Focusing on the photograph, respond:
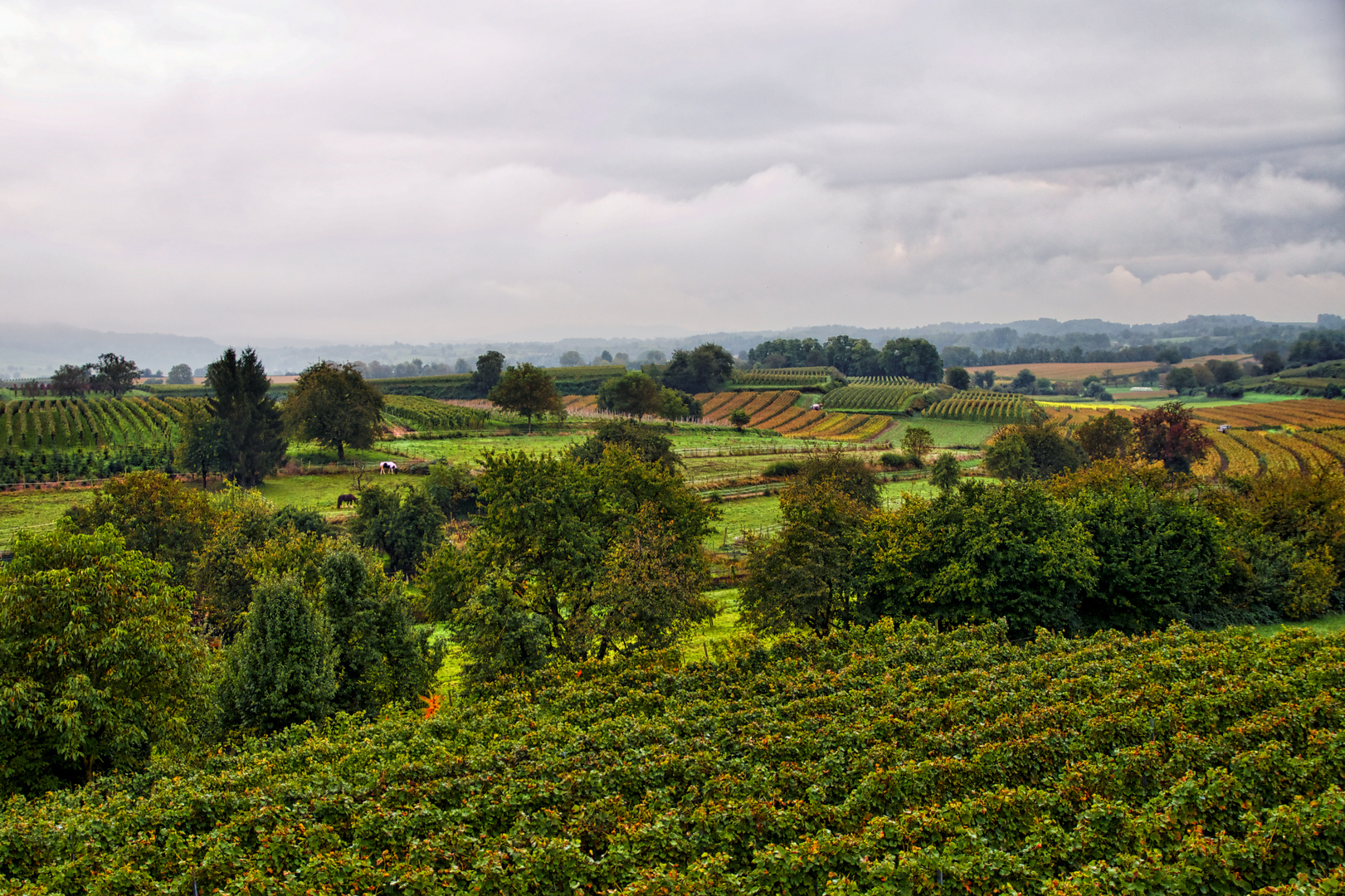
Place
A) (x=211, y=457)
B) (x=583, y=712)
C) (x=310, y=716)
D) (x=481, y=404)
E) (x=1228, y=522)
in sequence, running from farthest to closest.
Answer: (x=481, y=404) < (x=211, y=457) < (x=1228, y=522) < (x=310, y=716) < (x=583, y=712)

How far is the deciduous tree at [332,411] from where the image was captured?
71.8 m

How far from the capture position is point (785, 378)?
158 meters

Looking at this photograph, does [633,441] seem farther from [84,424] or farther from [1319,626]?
[84,424]

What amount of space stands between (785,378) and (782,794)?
14705 cm

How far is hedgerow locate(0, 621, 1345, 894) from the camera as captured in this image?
37.1 feet

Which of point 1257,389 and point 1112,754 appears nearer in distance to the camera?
point 1112,754

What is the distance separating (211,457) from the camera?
62.1 meters

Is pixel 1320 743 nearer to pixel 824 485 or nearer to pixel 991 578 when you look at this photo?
pixel 991 578

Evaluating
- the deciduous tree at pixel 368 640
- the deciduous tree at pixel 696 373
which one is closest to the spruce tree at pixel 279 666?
the deciduous tree at pixel 368 640

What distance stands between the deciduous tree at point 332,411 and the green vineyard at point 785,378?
303ft

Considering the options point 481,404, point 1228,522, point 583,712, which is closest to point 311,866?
point 583,712

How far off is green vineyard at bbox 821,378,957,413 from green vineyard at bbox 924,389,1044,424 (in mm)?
3376

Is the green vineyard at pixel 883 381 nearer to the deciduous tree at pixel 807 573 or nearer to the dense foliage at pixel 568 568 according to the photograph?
the deciduous tree at pixel 807 573

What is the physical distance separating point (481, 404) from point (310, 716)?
11844 centimetres
